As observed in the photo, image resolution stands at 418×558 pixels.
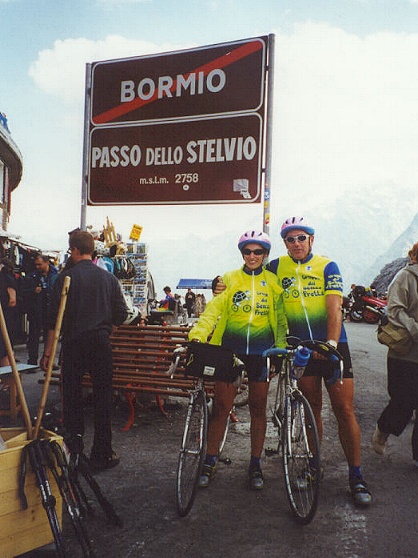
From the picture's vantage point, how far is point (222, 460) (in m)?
4.71

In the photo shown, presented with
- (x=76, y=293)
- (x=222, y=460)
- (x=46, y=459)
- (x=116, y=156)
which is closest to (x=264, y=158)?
(x=116, y=156)

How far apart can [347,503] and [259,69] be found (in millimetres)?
4259

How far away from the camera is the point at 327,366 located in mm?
3887

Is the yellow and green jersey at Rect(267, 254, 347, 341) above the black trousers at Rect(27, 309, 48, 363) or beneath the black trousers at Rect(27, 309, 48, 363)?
above

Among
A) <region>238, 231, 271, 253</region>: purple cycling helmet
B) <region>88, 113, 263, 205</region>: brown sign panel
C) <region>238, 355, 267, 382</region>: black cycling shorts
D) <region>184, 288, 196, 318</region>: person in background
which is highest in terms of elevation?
<region>88, 113, 263, 205</region>: brown sign panel

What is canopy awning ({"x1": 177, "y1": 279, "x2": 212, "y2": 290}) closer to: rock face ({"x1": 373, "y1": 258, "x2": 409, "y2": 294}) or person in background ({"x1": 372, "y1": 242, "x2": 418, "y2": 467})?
rock face ({"x1": 373, "y1": 258, "x2": 409, "y2": 294})

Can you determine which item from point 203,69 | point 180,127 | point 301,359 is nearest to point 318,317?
point 301,359

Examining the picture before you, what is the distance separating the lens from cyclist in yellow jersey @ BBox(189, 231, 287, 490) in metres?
4.07

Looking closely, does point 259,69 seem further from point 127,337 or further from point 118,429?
point 118,429

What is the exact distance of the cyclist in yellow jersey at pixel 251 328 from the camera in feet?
13.3

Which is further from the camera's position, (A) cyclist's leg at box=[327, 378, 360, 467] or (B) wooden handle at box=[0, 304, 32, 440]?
(A) cyclist's leg at box=[327, 378, 360, 467]

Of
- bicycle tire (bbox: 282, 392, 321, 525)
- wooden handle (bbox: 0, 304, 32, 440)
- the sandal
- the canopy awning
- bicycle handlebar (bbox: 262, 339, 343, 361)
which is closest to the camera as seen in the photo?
wooden handle (bbox: 0, 304, 32, 440)

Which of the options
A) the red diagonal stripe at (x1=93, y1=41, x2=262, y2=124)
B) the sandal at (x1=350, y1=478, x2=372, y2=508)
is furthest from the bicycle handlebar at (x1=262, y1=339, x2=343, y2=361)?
the red diagonal stripe at (x1=93, y1=41, x2=262, y2=124)

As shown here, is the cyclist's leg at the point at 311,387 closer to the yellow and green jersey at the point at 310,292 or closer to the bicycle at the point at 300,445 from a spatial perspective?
the bicycle at the point at 300,445
